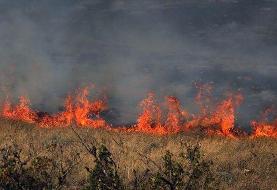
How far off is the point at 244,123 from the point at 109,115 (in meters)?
7.46

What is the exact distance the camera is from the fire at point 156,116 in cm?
2550

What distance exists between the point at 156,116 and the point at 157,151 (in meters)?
8.04

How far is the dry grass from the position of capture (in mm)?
16047

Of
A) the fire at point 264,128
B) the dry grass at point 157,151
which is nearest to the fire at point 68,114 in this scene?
the dry grass at point 157,151

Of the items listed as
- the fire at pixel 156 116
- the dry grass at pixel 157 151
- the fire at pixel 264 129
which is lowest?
→ the dry grass at pixel 157 151

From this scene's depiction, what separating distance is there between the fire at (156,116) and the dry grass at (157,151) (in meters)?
1.97

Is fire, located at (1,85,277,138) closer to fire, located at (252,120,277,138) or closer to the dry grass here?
fire, located at (252,120,277,138)

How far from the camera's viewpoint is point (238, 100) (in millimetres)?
32281

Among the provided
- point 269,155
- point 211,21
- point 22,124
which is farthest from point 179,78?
point 211,21

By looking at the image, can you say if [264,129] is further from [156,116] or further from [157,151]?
[157,151]

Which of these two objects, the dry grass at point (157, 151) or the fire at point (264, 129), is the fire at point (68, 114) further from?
the fire at point (264, 129)

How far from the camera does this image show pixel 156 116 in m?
27.8

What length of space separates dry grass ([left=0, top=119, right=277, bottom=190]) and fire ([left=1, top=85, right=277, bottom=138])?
1.97m

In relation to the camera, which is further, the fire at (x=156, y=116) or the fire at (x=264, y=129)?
the fire at (x=156, y=116)
